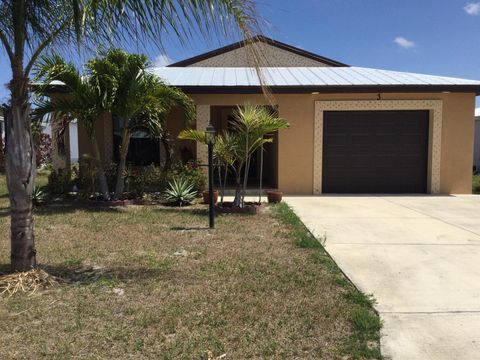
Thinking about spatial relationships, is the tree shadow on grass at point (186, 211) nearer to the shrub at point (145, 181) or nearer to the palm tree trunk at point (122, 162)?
the palm tree trunk at point (122, 162)

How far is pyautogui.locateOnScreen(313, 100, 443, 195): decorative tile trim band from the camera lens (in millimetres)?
Result: 12492

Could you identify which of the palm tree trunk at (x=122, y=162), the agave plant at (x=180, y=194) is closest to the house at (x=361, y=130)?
the agave plant at (x=180, y=194)

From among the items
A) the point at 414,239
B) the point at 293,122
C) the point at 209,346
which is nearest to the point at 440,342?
the point at 209,346

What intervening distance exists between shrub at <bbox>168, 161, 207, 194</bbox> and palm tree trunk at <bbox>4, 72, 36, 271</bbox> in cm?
642

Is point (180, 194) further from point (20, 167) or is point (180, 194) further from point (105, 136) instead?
point (20, 167)

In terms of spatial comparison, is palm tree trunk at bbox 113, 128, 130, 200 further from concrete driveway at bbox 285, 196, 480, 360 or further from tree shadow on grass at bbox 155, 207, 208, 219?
concrete driveway at bbox 285, 196, 480, 360

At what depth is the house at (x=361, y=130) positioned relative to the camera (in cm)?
1221

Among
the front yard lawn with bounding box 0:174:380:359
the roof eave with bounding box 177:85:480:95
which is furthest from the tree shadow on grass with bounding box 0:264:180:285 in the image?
the roof eave with bounding box 177:85:480:95

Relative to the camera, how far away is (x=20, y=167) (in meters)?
4.36

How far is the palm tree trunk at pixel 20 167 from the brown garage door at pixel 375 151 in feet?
31.3

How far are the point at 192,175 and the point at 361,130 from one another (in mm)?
5171

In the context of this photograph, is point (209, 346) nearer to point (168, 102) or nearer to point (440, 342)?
point (440, 342)

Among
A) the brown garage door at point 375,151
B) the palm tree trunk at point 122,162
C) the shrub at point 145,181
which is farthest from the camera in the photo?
the brown garage door at point 375,151

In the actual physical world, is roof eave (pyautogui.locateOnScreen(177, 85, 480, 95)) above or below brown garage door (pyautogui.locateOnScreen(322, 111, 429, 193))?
above
